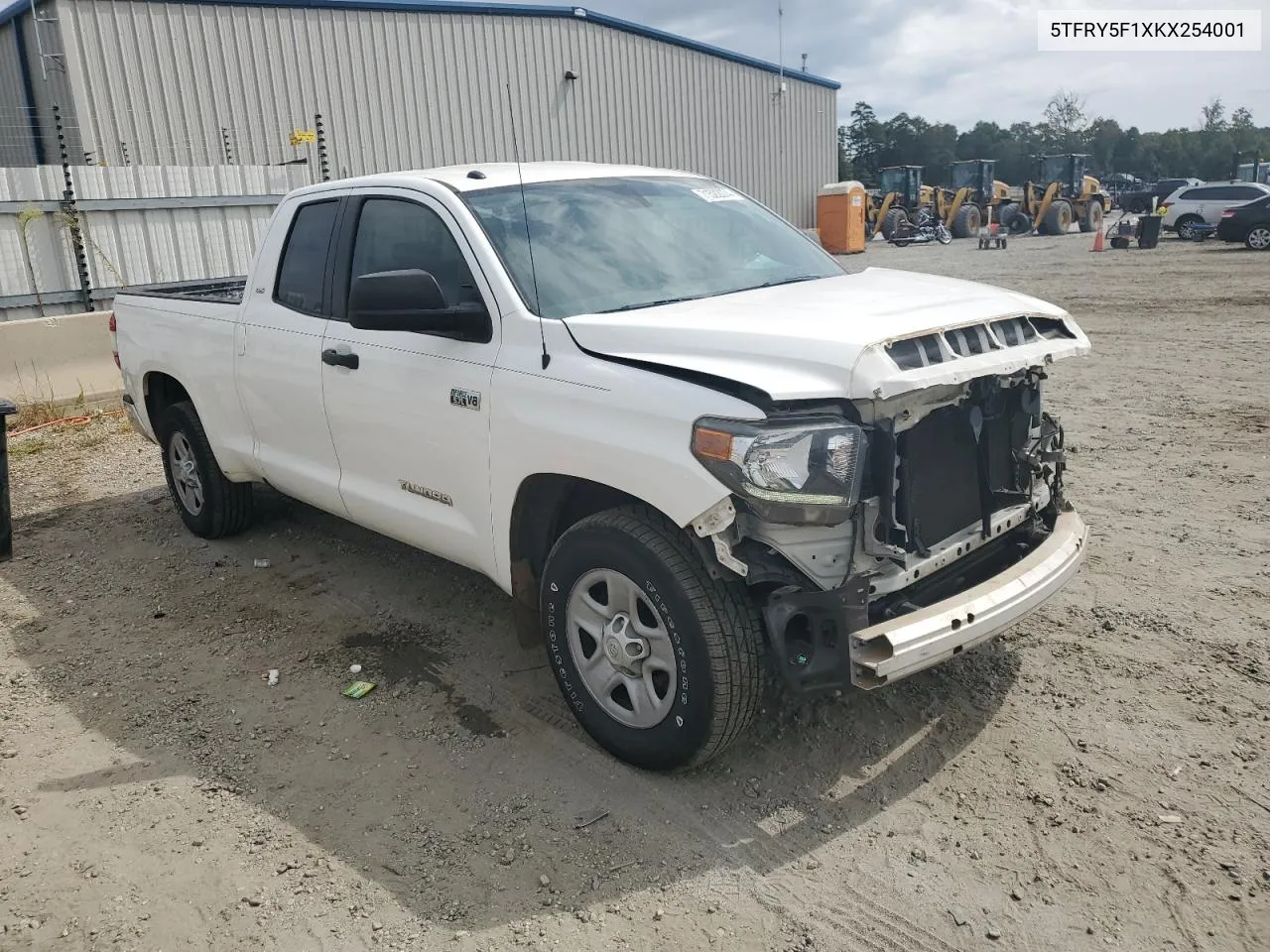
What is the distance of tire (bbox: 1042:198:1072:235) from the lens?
35.4m

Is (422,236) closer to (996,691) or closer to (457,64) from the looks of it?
(996,691)

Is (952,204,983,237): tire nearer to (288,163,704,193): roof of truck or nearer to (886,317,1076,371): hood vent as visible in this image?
(288,163,704,193): roof of truck

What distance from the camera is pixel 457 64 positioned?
21703mm

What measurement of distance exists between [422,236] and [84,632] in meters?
2.63

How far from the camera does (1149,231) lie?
90.6ft

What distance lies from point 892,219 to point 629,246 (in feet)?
105

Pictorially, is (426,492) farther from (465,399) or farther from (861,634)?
(861,634)

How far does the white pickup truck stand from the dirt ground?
1.35 ft

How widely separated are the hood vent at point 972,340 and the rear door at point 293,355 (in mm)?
2677

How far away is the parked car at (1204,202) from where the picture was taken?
27219 mm

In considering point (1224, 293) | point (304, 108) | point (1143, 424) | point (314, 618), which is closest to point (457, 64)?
point (304, 108)

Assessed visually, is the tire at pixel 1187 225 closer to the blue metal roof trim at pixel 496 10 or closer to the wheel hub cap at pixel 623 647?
the blue metal roof trim at pixel 496 10

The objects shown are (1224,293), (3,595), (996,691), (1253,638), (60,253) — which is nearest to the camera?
(996,691)

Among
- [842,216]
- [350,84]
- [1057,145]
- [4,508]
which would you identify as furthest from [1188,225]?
[1057,145]
